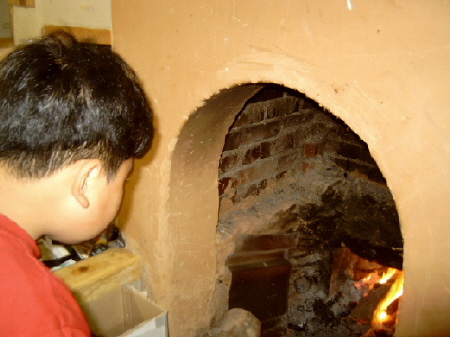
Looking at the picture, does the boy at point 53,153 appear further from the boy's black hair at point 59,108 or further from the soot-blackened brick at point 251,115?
the soot-blackened brick at point 251,115

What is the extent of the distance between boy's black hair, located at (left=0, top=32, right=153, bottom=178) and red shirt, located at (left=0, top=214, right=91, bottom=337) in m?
0.17

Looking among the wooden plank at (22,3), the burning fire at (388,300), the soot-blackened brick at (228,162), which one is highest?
the wooden plank at (22,3)

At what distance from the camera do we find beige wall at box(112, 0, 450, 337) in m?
0.78

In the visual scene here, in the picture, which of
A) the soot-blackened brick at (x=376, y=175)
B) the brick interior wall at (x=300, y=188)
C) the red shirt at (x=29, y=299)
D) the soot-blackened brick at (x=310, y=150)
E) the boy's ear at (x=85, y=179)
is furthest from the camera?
the soot-blackened brick at (x=310, y=150)

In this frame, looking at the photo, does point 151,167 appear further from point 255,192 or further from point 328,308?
point 328,308

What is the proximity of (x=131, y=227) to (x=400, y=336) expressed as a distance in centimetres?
112

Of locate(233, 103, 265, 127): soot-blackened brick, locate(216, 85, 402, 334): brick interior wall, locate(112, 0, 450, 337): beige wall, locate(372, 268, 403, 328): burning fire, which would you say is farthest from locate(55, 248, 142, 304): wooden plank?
locate(372, 268, 403, 328): burning fire

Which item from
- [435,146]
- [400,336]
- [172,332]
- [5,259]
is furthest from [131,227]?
[435,146]

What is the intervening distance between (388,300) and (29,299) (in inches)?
89.5

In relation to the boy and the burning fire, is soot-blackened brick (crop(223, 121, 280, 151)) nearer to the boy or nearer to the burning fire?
the boy

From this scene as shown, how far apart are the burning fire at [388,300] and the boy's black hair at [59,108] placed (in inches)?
83.8

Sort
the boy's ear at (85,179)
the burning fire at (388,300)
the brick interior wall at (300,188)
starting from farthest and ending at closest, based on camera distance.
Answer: the burning fire at (388,300)
the brick interior wall at (300,188)
the boy's ear at (85,179)

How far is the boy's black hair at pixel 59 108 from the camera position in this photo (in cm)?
80

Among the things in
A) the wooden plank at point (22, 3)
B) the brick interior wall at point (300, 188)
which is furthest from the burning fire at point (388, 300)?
the wooden plank at point (22, 3)
